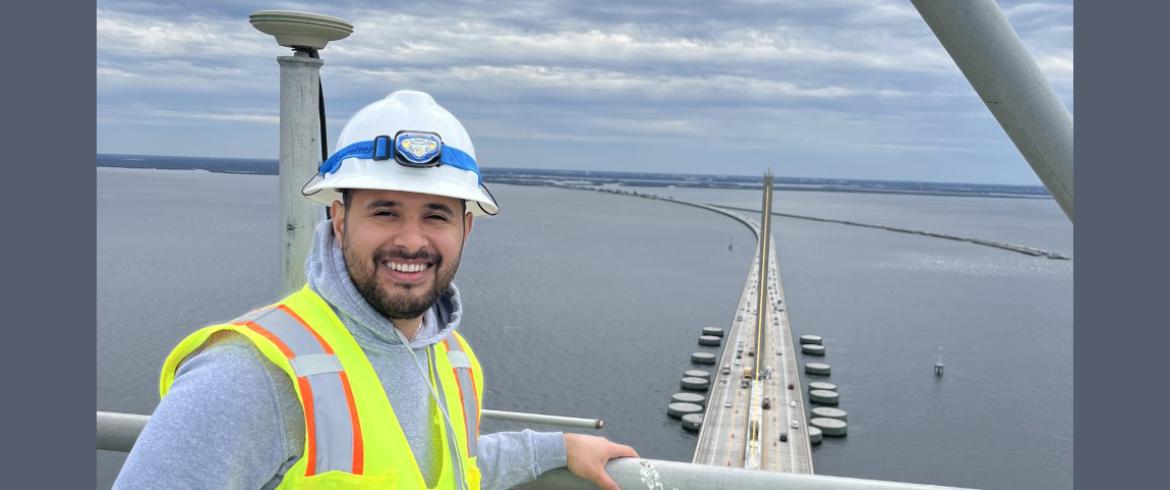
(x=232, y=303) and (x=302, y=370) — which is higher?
(x=302, y=370)

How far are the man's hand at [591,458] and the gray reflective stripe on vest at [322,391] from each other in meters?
0.98

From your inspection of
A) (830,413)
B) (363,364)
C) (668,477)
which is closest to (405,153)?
(363,364)

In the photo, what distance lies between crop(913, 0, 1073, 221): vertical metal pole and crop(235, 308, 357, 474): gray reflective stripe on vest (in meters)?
1.47

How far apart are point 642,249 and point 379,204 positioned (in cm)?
12382

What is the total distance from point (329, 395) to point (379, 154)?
642 mm

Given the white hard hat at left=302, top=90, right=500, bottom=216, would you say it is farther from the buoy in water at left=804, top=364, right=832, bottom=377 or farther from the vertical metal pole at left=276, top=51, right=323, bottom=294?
the buoy in water at left=804, top=364, right=832, bottom=377

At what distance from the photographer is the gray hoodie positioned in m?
1.68

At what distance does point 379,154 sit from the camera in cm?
223

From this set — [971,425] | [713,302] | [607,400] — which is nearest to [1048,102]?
[607,400]

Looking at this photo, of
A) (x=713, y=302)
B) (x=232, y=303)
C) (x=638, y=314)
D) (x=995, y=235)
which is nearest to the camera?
(x=232, y=303)

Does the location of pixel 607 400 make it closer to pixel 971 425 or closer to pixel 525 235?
pixel 971 425

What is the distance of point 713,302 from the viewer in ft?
286

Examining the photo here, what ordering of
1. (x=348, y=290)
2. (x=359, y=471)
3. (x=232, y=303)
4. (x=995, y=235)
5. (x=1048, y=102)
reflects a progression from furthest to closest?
1. (x=995, y=235)
2. (x=232, y=303)
3. (x=348, y=290)
4. (x=359, y=471)
5. (x=1048, y=102)

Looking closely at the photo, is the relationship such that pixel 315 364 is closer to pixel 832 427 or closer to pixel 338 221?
pixel 338 221
